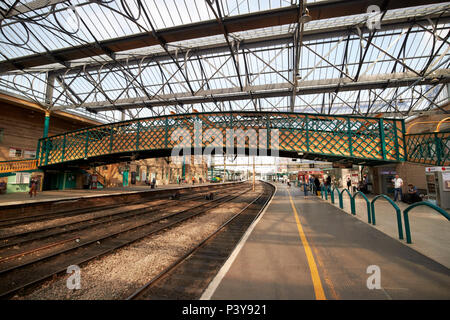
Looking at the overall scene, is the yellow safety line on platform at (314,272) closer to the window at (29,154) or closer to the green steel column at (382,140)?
the green steel column at (382,140)

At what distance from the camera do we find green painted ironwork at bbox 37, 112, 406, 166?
1256 cm

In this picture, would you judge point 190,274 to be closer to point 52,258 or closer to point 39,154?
point 52,258

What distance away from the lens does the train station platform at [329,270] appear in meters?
2.69

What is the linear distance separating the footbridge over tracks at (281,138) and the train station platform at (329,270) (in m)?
8.84

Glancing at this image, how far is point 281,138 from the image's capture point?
1380 cm

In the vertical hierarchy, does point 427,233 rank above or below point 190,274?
above

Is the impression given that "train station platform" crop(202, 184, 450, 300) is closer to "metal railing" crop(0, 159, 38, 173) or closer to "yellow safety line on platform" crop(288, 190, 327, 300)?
"yellow safety line on platform" crop(288, 190, 327, 300)

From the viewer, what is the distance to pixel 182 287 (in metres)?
3.42

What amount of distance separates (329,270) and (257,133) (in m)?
11.5

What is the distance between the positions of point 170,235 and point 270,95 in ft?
59.2

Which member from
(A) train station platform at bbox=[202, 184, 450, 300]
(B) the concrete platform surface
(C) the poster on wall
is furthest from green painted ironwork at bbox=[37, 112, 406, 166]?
(A) train station platform at bbox=[202, 184, 450, 300]

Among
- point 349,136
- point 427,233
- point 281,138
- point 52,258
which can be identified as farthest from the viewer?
point 281,138

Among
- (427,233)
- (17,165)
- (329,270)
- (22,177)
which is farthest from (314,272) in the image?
(17,165)
